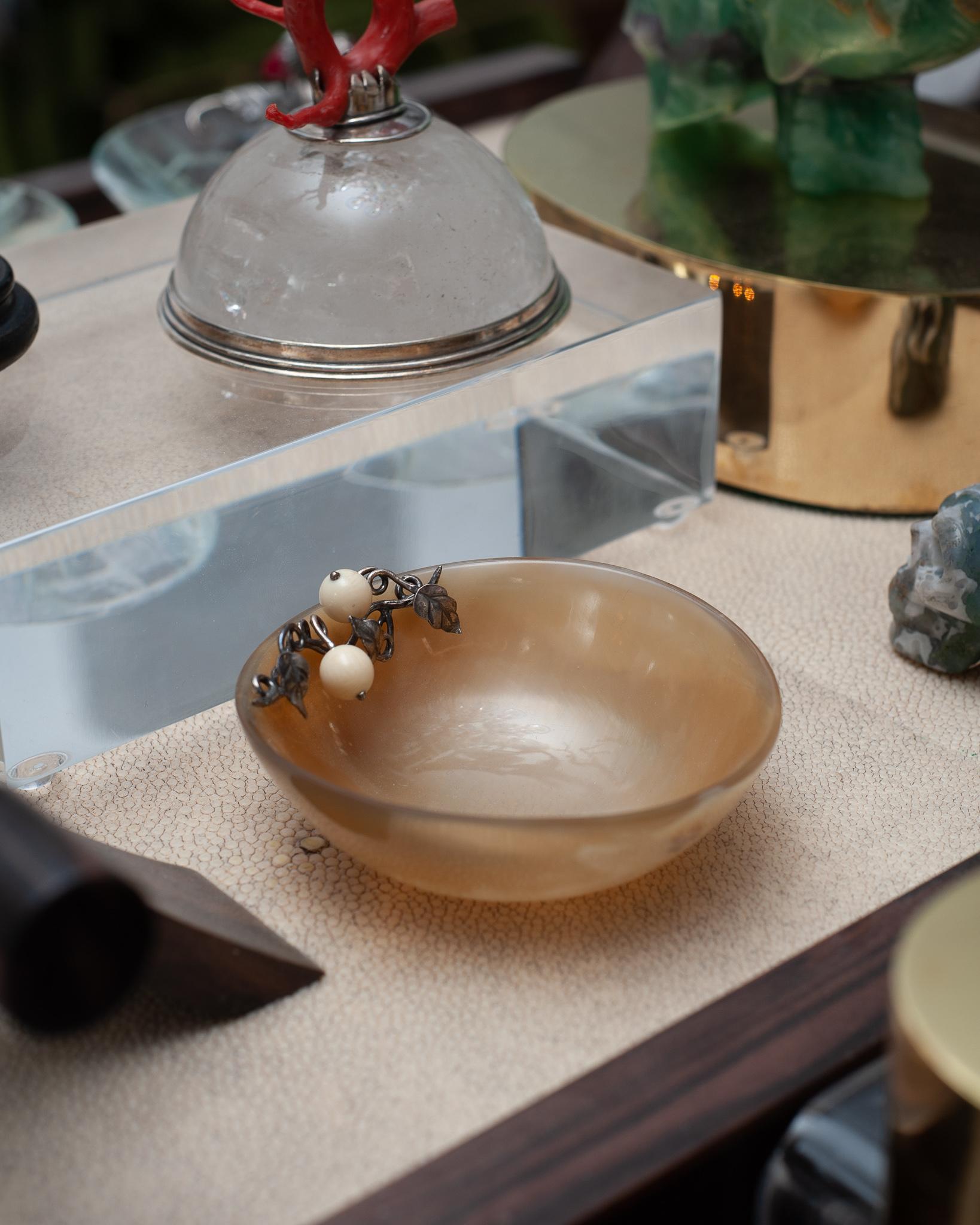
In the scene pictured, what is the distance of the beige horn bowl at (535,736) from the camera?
0.39m

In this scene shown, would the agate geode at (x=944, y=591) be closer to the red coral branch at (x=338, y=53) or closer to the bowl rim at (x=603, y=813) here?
the bowl rim at (x=603, y=813)

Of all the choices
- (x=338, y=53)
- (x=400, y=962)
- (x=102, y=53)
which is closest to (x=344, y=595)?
(x=400, y=962)

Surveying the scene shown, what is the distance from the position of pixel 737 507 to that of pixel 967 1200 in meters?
0.46

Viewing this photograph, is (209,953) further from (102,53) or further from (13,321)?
(102,53)

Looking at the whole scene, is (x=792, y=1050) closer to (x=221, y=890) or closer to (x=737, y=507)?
(x=221, y=890)

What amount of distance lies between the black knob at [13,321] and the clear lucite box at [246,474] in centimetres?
3

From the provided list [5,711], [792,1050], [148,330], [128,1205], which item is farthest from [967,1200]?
[148,330]

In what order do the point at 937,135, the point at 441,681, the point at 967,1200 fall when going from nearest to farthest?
the point at 967,1200, the point at 441,681, the point at 937,135

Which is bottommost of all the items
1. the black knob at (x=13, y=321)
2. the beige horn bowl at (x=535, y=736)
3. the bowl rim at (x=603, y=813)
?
the beige horn bowl at (x=535, y=736)

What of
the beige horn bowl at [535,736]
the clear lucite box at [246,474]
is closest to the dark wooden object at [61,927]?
the beige horn bowl at [535,736]

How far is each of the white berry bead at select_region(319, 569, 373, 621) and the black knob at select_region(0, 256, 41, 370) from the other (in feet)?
0.57

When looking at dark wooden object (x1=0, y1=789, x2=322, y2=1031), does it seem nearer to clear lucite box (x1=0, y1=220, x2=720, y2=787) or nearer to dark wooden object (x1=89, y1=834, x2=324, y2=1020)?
dark wooden object (x1=89, y1=834, x2=324, y2=1020)

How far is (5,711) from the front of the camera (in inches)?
20.0

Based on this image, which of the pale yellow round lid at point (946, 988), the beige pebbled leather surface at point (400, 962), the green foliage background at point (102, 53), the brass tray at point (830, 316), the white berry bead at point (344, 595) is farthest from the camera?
the green foliage background at point (102, 53)
